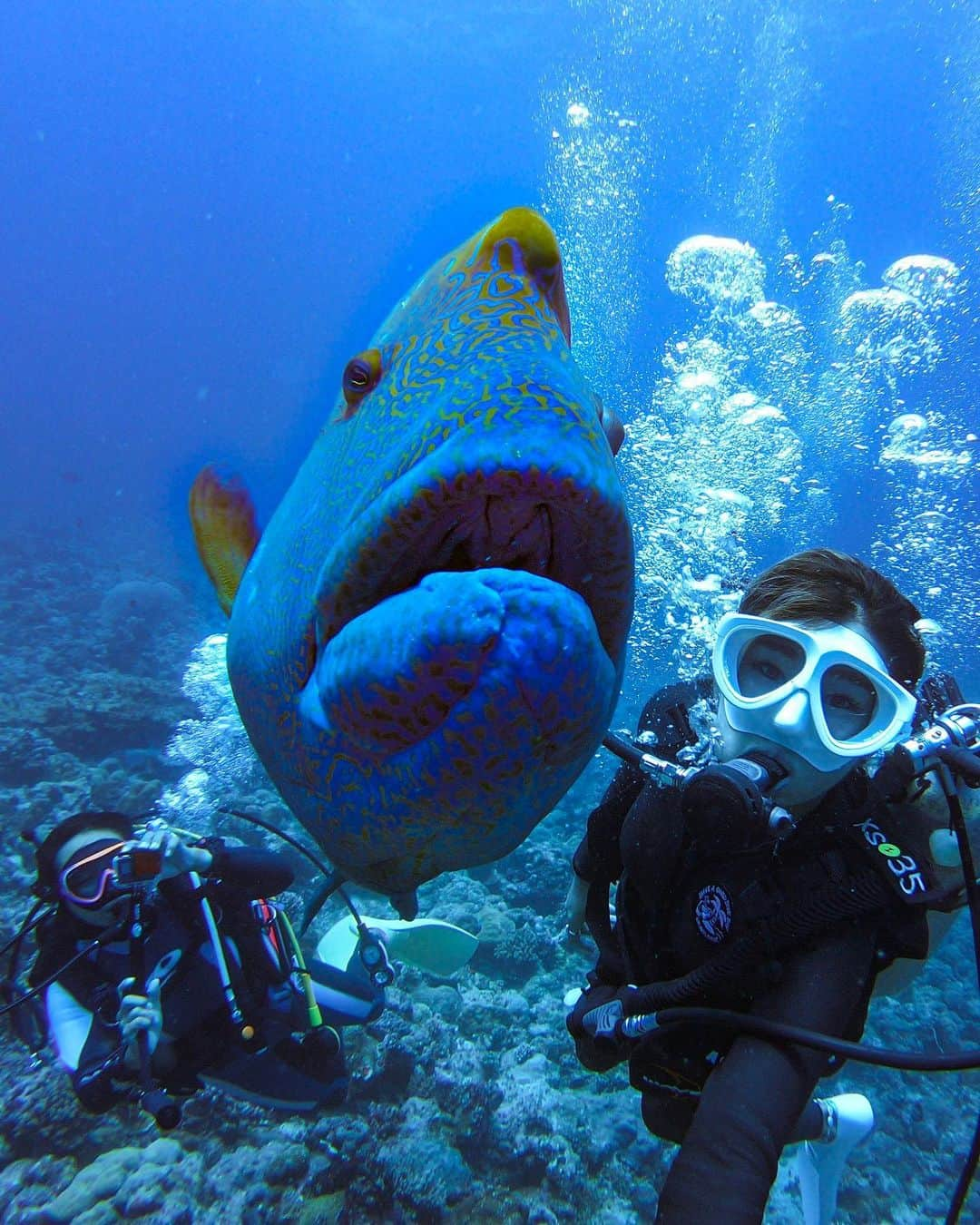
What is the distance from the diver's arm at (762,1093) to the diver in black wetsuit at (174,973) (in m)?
3.32

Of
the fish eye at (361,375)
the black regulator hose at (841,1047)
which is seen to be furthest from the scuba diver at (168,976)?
the fish eye at (361,375)

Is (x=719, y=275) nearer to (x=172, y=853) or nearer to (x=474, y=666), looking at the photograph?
(x=172, y=853)

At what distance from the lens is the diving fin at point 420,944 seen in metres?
6.58

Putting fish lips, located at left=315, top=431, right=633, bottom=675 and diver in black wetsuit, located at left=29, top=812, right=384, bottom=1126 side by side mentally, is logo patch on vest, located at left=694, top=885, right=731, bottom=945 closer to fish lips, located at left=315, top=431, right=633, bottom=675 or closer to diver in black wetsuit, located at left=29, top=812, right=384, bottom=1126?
fish lips, located at left=315, top=431, right=633, bottom=675

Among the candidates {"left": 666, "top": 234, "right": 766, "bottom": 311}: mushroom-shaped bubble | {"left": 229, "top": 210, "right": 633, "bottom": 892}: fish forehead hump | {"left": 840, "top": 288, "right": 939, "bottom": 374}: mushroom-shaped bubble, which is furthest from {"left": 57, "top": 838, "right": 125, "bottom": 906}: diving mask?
{"left": 840, "top": 288, "right": 939, "bottom": 374}: mushroom-shaped bubble

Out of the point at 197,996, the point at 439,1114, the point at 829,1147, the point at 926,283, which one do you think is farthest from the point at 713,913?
the point at 926,283

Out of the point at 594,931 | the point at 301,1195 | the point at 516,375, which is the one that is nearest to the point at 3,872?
the point at 301,1195

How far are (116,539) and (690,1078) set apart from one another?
153 ft

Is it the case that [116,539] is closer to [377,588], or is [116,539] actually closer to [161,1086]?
[161,1086]

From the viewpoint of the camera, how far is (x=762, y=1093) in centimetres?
201

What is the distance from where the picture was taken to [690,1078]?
265cm

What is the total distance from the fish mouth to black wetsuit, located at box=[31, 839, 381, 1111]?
4.44 m

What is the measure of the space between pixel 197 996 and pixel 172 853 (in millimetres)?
1008

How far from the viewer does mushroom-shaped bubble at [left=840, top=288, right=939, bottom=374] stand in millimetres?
22406
